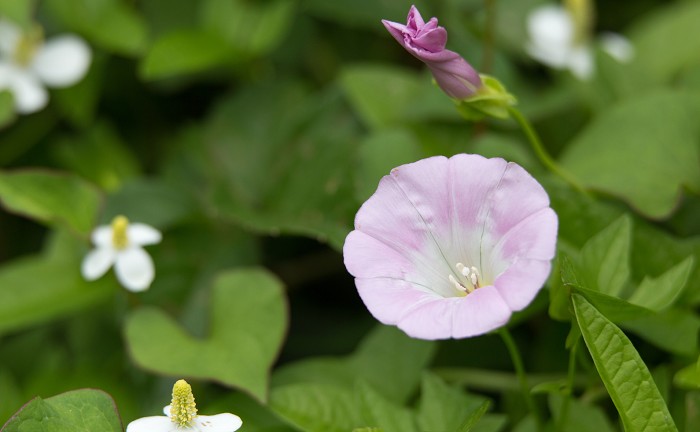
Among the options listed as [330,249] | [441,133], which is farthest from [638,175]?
[330,249]

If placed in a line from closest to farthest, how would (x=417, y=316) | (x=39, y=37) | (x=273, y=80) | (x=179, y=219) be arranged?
(x=417, y=316) < (x=179, y=219) < (x=39, y=37) < (x=273, y=80)

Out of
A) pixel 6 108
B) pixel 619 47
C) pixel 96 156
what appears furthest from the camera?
pixel 619 47

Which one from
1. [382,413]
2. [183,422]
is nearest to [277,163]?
[382,413]

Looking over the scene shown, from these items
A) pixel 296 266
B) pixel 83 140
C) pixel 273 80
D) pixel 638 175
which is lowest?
pixel 296 266

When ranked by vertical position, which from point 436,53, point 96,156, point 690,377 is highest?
point 436,53

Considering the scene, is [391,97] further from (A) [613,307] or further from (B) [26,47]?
(A) [613,307]

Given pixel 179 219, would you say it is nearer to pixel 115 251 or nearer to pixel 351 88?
pixel 115 251

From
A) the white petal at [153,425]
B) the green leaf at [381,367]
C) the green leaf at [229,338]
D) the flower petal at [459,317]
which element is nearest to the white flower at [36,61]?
the green leaf at [229,338]
